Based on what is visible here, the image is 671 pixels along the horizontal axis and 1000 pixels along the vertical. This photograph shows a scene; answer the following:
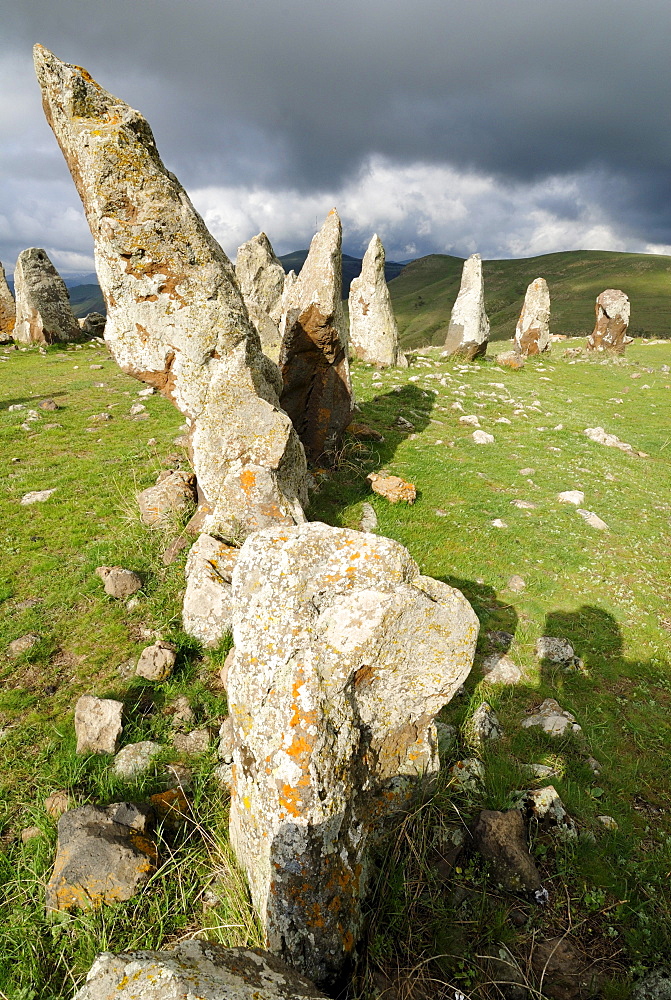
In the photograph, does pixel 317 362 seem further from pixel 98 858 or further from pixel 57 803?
pixel 98 858

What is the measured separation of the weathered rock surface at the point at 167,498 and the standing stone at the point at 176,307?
0.77 metres

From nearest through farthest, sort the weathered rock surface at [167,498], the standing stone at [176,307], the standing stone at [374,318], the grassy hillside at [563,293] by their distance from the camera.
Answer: the standing stone at [176,307], the weathered rock surface at [167,498], the standing stone at [374,318], the grassy hillside at [563,293]

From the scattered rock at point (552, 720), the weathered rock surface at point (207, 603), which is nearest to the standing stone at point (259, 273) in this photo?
the weathered rock surface at point (207, 603)

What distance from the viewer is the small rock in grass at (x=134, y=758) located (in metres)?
4.59

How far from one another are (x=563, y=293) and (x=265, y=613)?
153143 millimetres

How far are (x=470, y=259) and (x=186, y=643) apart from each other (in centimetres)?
2606

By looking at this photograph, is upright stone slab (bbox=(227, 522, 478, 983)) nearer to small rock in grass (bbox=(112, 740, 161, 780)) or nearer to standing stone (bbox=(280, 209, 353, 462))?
small rock in grass (bbox=(112, 740, 161, 780))

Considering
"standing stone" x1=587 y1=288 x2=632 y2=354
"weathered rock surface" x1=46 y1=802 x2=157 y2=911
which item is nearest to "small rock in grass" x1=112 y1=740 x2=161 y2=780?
"weathered rock surface" x1=46 y1=802 x2=157 y2=911

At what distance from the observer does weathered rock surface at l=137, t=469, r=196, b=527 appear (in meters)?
8.44

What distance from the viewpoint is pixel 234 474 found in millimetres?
7250

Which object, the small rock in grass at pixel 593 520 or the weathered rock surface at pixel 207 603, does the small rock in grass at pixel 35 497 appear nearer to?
the weathered rock surface at pixel 207 603

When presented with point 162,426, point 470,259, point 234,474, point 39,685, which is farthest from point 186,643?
point 470,259

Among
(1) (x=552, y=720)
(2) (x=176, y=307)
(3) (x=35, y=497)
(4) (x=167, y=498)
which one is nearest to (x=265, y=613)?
(1) (x=552, y=720)

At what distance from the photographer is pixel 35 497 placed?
9.47 m
